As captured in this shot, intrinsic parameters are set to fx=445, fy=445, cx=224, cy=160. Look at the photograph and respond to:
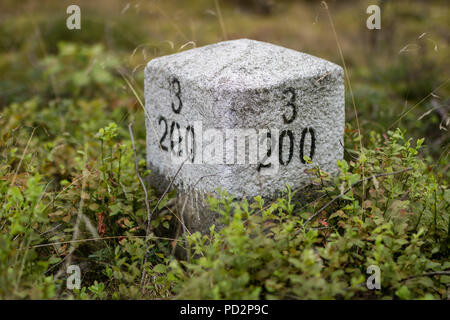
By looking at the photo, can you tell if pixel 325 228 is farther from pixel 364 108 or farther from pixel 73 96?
pixel 73 96

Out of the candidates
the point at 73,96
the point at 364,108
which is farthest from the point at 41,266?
the point at 73,96

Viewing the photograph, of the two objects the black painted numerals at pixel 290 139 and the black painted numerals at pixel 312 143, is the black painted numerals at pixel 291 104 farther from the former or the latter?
the black painted numerals at pixel 312 143

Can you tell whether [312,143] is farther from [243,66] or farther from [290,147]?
[243,66]

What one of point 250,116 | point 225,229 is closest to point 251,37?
point 250,116

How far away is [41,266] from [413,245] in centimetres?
147

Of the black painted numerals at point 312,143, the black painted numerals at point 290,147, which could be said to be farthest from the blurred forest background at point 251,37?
the black painted numerals at point 290,147

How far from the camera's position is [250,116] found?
6.59ft

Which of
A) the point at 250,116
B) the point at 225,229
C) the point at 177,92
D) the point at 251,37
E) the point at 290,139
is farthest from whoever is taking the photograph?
the point at 251,37

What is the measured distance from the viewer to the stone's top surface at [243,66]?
2027 millimetres

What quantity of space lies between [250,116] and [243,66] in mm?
263

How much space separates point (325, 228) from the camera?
198 cm

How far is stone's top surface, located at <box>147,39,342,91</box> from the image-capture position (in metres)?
2.03

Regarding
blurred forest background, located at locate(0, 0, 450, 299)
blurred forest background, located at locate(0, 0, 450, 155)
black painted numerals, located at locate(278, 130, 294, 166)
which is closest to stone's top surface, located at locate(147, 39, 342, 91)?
blurred forest background, located at locate(0, 0, 450, 299)
